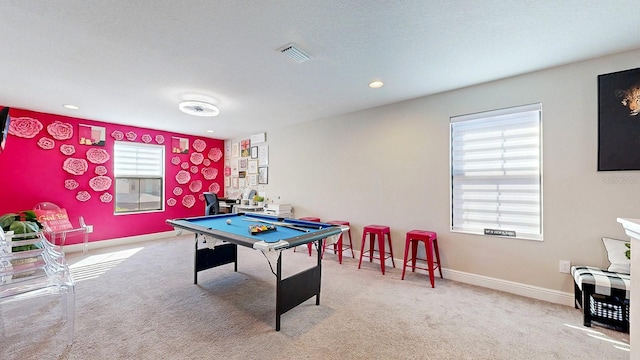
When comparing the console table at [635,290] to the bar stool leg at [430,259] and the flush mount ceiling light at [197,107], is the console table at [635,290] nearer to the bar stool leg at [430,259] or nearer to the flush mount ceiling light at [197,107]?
the bar stool leg at [430,259]

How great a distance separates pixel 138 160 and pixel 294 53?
188 inches

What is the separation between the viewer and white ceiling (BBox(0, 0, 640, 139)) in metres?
1.77

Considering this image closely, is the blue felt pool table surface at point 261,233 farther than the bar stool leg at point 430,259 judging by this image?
No

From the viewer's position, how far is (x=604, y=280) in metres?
2.09

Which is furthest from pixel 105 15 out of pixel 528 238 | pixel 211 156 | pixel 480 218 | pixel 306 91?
pixel 211 156

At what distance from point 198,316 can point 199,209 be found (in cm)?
436

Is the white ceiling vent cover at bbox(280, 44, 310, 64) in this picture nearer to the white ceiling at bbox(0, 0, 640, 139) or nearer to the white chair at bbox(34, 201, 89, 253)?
the white ceiling at bbox(0, 0, 640, 139)

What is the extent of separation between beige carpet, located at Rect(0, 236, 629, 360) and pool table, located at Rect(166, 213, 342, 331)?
204 mm

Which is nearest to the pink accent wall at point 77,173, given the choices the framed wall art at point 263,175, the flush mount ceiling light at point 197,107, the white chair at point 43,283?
the framed wall art at point 263,175

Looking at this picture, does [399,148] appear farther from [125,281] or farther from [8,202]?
[8,202]

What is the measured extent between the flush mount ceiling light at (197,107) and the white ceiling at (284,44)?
104 millimetres

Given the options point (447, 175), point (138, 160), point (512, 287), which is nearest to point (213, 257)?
point (447, 175)

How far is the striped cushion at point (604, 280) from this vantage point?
6.67ft

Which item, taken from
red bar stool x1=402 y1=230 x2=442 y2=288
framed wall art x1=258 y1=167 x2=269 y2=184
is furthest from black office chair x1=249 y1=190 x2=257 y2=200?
red bar stool x1=402 y1=230 x2=442 y2=288
